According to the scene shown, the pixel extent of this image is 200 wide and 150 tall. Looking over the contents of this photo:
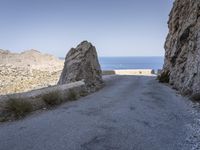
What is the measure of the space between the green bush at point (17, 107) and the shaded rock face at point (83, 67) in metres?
6.76

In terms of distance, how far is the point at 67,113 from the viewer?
29.6 feet

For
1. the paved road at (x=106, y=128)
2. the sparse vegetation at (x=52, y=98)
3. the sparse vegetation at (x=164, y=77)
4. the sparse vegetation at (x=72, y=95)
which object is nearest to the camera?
the paved road at (x=106, y=128)

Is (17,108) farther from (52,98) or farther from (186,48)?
(186,48)

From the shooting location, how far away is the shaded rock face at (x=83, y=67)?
54.3ft

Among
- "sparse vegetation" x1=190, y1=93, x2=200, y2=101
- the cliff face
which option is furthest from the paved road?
the cliff face

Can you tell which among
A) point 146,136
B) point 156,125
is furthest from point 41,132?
point 156,125

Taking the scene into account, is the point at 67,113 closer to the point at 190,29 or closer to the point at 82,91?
the point at 82,91

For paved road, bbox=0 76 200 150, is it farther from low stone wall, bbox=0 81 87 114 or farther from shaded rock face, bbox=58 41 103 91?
shaded rock face, bbox=58 41 103 91

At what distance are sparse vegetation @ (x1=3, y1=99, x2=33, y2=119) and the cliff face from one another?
26.3ft

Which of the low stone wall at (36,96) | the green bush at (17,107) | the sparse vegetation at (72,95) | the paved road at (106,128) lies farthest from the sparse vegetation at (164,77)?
the green bush at (17,107)

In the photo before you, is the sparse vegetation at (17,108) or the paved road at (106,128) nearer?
the paved road at (106,128)

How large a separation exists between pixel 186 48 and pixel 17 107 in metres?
13.2

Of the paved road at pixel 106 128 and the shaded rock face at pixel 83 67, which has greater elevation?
the shaded rock face at pixel 83 67

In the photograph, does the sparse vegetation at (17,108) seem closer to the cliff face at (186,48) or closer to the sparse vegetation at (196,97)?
the sparse vegetation at (196,97)
